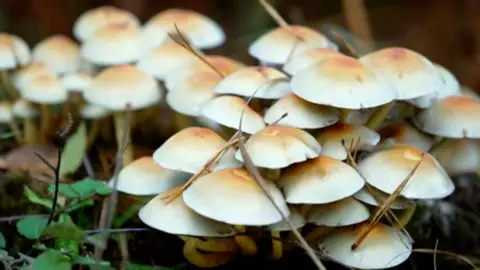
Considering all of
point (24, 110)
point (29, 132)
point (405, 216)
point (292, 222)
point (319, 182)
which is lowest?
point (29, 132)

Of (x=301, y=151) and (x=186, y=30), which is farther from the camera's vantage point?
(x=186, y=30)

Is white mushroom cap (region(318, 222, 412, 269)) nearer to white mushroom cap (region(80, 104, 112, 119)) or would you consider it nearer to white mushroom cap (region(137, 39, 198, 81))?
white mushroom cap (region(137, 39, 198, 81))

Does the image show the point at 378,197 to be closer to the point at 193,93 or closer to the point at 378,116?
the point at 378,116

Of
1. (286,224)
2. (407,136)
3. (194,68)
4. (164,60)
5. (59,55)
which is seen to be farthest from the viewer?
(59,55)

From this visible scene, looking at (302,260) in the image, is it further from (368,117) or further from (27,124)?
(27,124)

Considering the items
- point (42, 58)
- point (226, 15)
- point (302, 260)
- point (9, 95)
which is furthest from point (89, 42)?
point (226, 15)

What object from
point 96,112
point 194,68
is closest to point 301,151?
point 194,68
